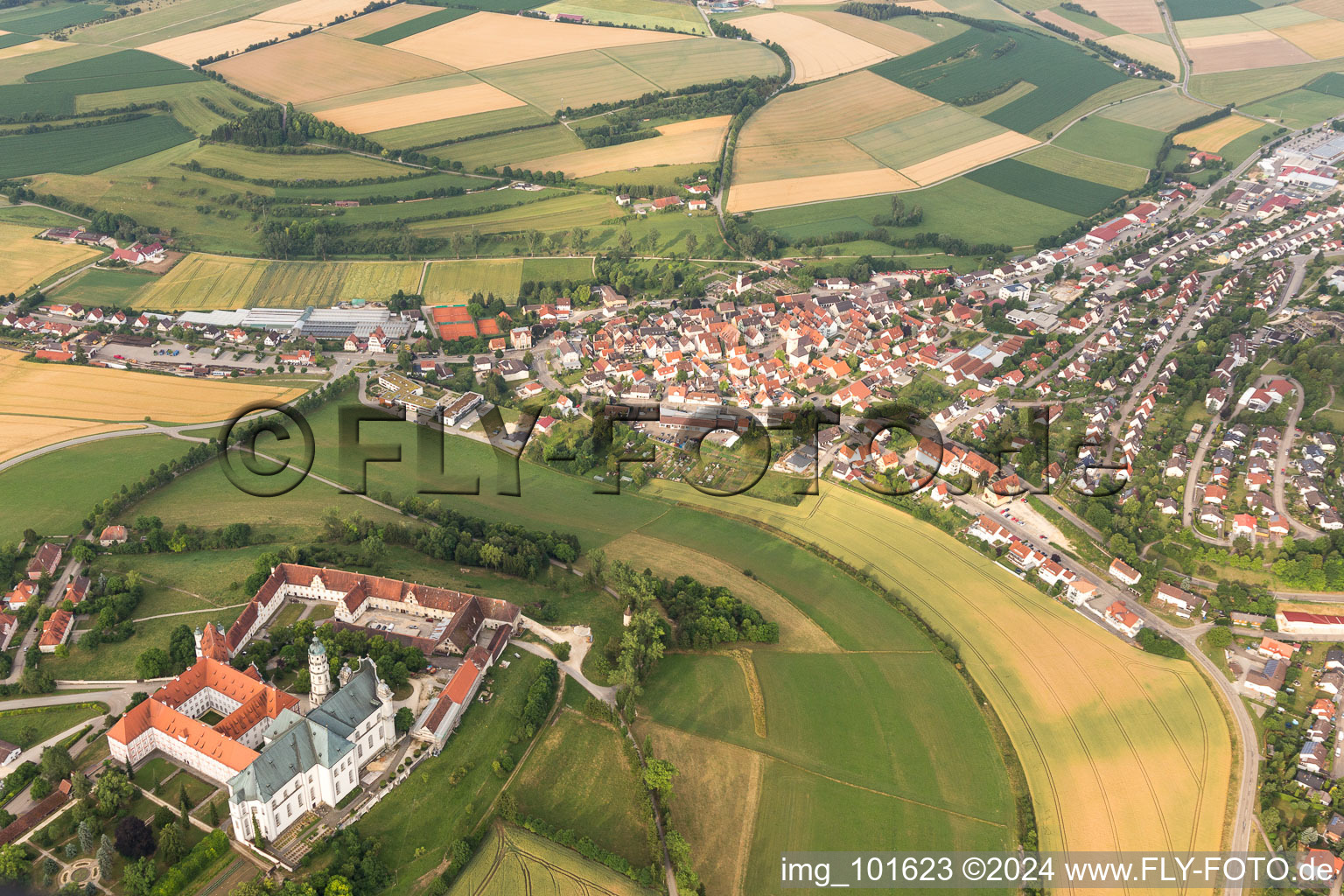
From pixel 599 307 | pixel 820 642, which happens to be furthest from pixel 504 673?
pixel 599 307

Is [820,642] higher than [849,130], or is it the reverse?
[849,130]

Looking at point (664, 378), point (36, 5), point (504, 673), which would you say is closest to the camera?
point (504, 673)

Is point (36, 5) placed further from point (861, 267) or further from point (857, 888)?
point (857, 888)

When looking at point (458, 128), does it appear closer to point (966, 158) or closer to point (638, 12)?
point (638, 12)

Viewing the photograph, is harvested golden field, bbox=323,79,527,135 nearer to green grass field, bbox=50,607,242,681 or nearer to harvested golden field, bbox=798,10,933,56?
harvested golden field, bbox=798,10,933,56

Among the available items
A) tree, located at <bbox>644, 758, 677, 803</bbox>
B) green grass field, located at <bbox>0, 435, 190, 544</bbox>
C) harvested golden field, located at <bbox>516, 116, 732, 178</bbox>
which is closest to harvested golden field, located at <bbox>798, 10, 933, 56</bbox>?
harvested golden field, located at <bbox>516, 116, 732, 178</bbox>

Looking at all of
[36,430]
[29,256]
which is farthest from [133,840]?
[29,256]
